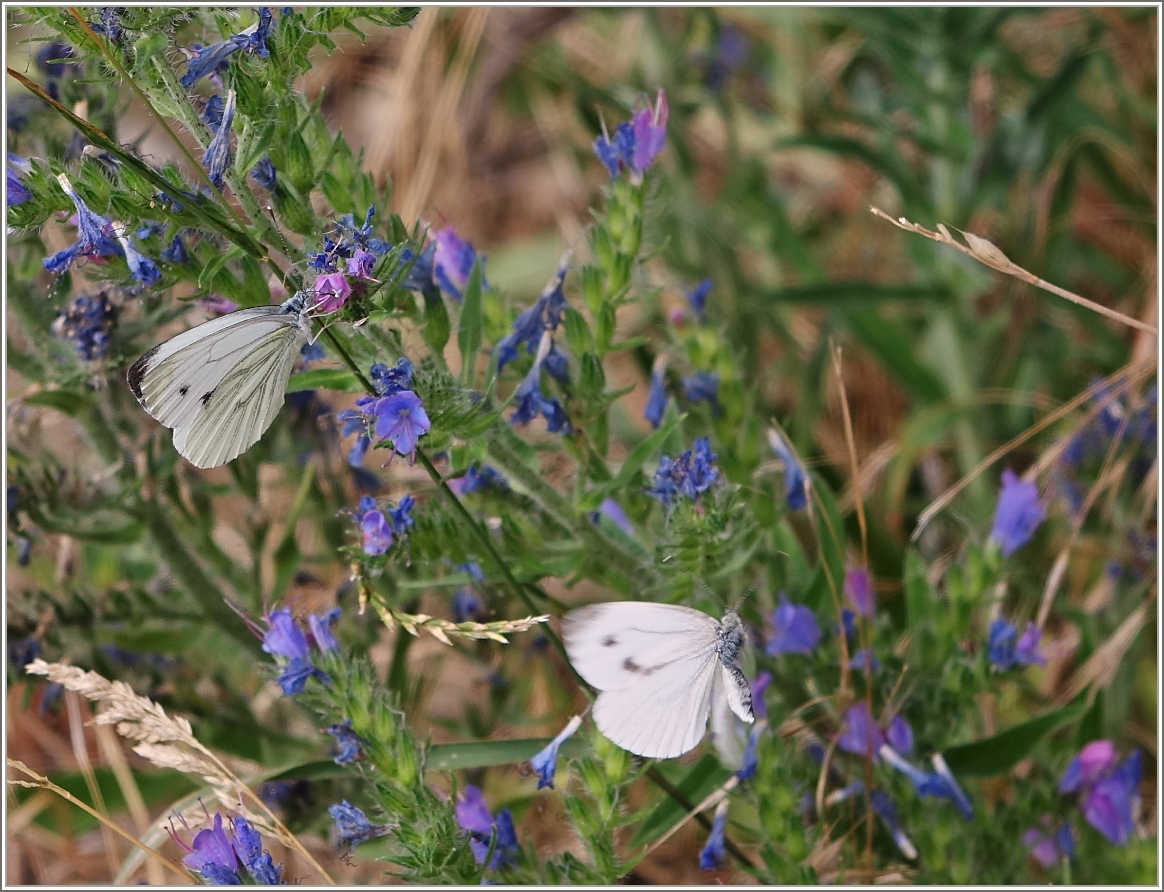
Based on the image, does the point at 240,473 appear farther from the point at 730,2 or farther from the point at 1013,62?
the point at 1013,62

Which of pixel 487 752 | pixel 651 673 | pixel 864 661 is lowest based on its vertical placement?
pixel 487 752

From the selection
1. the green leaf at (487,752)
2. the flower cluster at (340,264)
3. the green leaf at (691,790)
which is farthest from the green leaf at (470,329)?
the green leaf at (691,790)

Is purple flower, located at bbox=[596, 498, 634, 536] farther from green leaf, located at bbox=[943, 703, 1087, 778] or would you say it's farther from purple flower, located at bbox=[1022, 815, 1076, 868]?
purple flower, located at bbox=[1022, 815, 1076, 868]

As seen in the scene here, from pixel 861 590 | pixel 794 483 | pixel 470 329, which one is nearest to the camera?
pixel 470 329

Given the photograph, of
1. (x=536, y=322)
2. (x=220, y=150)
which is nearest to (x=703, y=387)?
(x=536, y=322)

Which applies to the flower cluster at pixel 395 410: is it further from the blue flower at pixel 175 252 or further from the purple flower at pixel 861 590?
the purple flower at pixel 861 590

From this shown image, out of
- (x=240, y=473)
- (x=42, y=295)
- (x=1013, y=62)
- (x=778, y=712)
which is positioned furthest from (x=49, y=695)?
(x=1013, y=62)

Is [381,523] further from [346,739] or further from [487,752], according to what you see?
[487,752]
